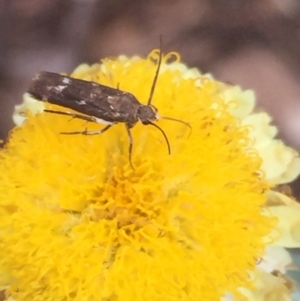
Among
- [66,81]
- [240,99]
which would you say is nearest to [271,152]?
[240,99]

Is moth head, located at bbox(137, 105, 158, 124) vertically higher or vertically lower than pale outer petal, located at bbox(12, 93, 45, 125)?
lower

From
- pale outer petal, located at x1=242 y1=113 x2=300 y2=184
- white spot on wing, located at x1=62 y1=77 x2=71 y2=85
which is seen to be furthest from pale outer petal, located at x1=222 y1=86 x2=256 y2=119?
white spot on wing, located at x1=62 y1=77 x2=71 y2=85

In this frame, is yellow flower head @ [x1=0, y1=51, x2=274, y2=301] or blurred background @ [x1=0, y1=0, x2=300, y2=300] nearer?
yellow flower head @ [x1=0, y1=51, x2=274, y2=301]

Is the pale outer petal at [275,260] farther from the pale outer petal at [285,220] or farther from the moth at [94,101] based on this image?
the moth at [94,101]

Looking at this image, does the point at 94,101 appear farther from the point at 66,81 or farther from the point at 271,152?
the point at 271,152

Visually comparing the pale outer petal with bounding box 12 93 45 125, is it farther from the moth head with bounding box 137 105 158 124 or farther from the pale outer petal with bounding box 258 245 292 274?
the pale outer petal with bounding box 258 245 292 274

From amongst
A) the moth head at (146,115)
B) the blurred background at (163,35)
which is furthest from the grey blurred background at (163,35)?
the moth head at (146,115)

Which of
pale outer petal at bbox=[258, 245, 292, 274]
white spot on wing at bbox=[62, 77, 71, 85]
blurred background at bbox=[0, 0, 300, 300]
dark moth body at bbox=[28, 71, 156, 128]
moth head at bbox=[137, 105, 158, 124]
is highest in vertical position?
blurred background at bbox=[0, 0, 300, 300]
